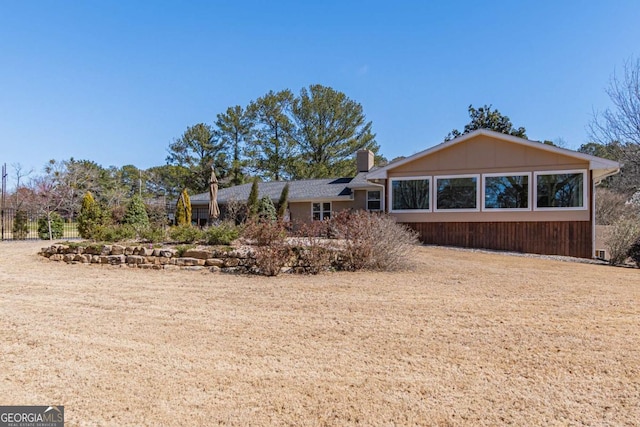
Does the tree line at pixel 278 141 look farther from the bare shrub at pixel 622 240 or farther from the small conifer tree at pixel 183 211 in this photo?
the bare shrub at pixel 622 240

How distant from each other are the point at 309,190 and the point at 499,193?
11.3 m

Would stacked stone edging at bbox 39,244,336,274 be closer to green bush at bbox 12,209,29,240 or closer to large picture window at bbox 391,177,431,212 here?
large picture window at bbox 391,177,431,212

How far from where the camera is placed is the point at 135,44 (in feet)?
49.2

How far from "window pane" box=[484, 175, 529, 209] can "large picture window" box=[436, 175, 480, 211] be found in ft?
1.42

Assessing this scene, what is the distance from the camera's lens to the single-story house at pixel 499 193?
12.9 meters

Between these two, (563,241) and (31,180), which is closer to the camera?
(563,241)

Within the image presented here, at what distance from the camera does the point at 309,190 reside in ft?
73.3

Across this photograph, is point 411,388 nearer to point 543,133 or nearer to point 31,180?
point 31,180

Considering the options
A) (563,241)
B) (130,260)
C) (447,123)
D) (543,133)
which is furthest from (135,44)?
(543,133)

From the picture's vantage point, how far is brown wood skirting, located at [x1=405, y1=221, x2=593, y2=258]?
42.4 feet

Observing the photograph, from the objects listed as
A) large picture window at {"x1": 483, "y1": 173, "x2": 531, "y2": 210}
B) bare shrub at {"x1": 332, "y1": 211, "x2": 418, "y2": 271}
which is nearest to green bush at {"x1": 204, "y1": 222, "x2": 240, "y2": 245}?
bare shrub at {"x1": 332, "y1": 211, "x2": 418, "y2": 271}

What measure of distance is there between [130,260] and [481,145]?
1277cm

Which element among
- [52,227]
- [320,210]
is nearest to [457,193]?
[320,210]

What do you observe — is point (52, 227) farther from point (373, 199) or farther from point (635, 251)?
point (635, 251)
